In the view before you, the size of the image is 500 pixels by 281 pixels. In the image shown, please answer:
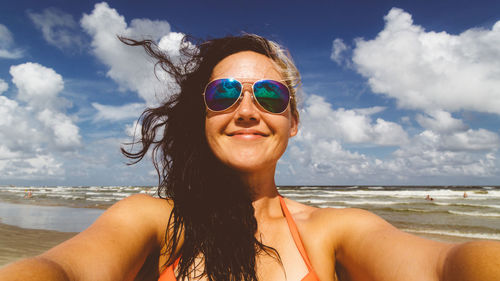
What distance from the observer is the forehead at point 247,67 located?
2047mm

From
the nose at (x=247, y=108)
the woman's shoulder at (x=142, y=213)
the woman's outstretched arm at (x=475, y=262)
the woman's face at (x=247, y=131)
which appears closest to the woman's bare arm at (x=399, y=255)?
the woman's outstretched arm at (x=475, y=262)

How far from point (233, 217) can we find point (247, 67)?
110cm

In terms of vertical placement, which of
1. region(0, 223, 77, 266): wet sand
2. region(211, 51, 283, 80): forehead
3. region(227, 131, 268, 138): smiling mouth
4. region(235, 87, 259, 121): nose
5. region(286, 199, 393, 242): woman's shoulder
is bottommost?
region(0, 223, 77, 266): wet sand

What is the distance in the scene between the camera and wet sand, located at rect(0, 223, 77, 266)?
7073mm

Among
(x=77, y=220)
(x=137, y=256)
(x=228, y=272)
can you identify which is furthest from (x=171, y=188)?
(x=77, y=220)

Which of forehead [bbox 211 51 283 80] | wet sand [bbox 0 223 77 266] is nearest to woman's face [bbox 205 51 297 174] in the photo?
forehead [bbox 211 51 283 80]

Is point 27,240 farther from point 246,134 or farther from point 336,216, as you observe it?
point 336,216

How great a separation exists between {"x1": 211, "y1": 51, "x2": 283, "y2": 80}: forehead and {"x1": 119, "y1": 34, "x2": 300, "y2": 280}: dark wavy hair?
0.05m

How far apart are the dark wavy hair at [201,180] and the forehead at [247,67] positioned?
2.0 inches

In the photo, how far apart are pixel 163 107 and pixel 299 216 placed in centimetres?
149

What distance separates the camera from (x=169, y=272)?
1.60 m

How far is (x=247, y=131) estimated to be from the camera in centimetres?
188

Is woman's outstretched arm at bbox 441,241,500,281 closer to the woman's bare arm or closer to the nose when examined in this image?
the woman's bare arm

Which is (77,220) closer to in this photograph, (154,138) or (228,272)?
(154,138)
